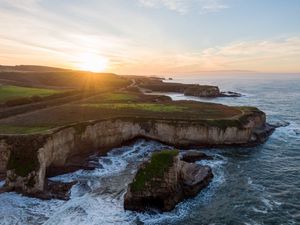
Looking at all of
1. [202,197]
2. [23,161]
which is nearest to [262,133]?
[202,197]

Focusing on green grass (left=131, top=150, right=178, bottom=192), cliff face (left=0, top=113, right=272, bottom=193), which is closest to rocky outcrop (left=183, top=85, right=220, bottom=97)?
cliff face (left=0, top=113, right=272, bottom=193)

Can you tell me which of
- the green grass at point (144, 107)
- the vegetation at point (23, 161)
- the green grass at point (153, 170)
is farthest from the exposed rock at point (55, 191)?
the green grass at point (144, 107)

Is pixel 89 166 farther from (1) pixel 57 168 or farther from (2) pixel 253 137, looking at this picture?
(2) pixel 253 137

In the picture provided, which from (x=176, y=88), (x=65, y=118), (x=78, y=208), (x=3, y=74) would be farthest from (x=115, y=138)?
(x=176, y=88)

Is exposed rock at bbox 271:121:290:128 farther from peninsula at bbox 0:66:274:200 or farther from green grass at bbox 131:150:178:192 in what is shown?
green grass at bbox 131:150:178:192

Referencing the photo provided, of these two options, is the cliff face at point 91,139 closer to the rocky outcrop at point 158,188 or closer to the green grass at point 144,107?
the green grass at point 144,107

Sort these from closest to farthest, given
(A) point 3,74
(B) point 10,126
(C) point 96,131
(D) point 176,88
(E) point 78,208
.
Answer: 1. (E) point 78,208
2. (B) point 10,126
3. (C) point 96,131
4. (A) point 3,74
5. (D) point 176,88

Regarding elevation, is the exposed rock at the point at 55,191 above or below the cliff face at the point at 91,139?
below
